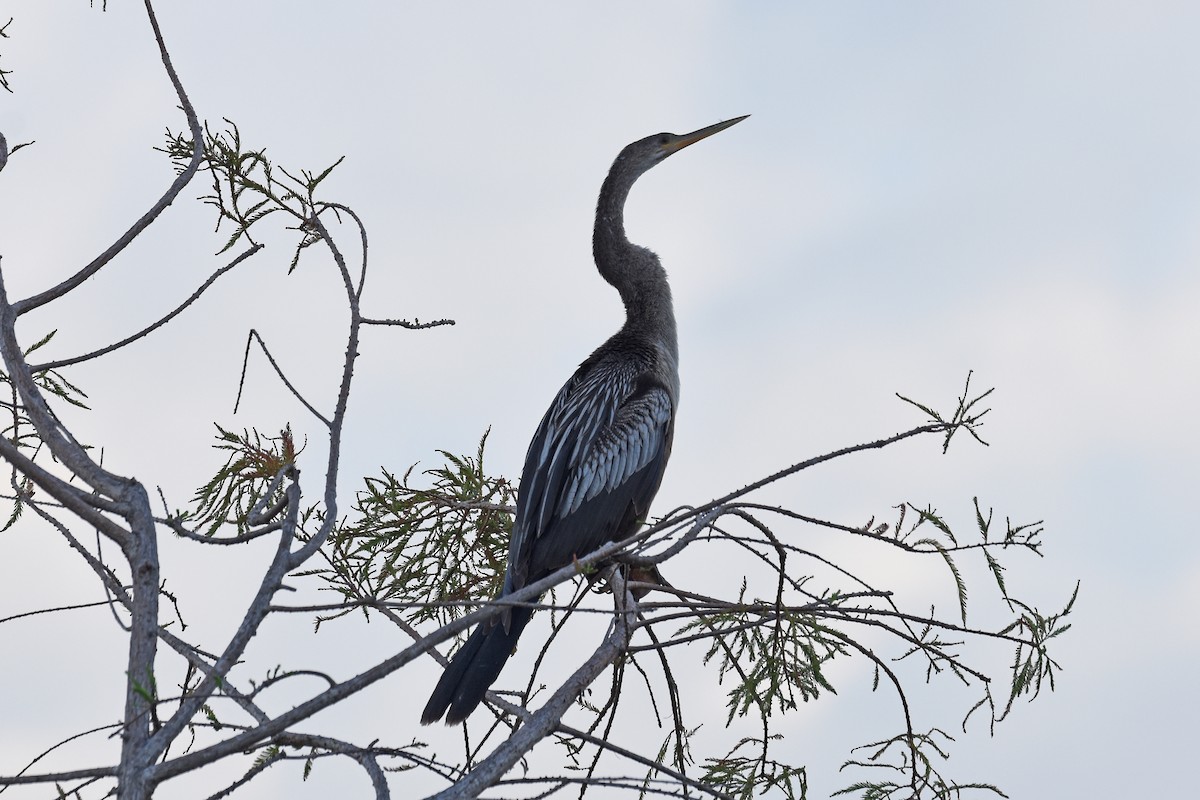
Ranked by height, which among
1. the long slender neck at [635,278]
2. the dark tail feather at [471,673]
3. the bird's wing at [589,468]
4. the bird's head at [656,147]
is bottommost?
the dark tail feather at [471,673]

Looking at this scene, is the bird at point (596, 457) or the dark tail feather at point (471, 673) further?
the bird at point (596, 457)

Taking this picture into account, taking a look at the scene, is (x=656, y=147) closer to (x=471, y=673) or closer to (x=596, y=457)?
(x=596, y=457)

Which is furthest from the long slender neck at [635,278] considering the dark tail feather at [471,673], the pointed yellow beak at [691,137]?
the dark tail feather at [471,673]

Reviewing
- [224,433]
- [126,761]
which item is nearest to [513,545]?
[224,433]

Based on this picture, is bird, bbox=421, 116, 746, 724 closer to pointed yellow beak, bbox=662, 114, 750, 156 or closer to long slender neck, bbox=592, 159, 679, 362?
long slender neck, bbox=592, 159, 679, 362

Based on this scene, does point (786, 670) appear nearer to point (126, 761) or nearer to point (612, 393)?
point (612, 393)

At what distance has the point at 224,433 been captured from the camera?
173 inches

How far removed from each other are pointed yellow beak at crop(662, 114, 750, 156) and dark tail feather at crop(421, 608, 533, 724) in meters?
3.86

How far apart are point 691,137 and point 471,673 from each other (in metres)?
4.25

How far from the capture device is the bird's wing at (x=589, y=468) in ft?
17.0

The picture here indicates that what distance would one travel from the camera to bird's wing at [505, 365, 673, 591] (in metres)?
5.18

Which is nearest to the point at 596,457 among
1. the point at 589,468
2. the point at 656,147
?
the point at 589,468

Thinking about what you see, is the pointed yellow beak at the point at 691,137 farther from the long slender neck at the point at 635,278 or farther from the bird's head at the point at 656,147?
the long slender neck at the point at 635,278

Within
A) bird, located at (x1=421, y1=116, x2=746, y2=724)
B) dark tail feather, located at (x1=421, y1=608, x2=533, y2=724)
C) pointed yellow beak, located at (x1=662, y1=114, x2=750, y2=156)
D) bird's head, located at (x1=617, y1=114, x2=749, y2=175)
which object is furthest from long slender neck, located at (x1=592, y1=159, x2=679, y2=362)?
dark tail feather, located at (x1=421, y1=608, x2=533, y2=724)
